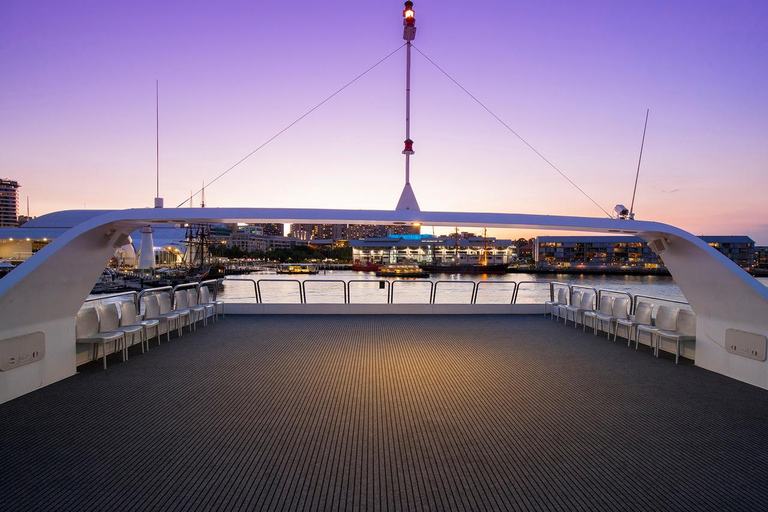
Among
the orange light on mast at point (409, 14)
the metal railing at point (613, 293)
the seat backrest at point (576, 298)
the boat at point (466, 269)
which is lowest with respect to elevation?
the boat at point (466, 269)

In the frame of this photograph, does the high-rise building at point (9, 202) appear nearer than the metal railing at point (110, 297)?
No

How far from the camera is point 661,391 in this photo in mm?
4742

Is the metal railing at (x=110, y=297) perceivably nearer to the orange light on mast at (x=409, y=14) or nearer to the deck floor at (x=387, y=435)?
the deck floor at (x=387, y=435)

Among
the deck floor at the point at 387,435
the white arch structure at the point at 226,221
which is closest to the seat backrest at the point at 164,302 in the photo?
the deck floor at the point at 387,435

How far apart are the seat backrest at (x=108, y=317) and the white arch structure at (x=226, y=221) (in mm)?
582

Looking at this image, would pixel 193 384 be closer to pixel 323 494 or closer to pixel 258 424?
pixel 258 424

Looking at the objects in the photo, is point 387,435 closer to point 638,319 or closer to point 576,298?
point 638,319

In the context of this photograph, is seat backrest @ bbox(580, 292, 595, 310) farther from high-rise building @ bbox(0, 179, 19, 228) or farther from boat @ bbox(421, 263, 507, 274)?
high-rise building @ bbox(0, 179, 19, 228)

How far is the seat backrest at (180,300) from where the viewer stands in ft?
26.4

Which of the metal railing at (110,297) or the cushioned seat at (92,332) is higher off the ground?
the metal railing at (110,297)

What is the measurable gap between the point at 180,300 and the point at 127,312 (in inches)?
68.6

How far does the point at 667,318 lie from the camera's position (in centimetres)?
638

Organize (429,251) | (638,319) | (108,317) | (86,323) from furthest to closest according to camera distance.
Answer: (429,251) → (638,319) → (108,317) → (86,323)

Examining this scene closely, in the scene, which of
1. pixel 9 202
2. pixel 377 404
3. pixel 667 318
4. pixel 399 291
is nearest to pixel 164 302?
pixel 377 404
